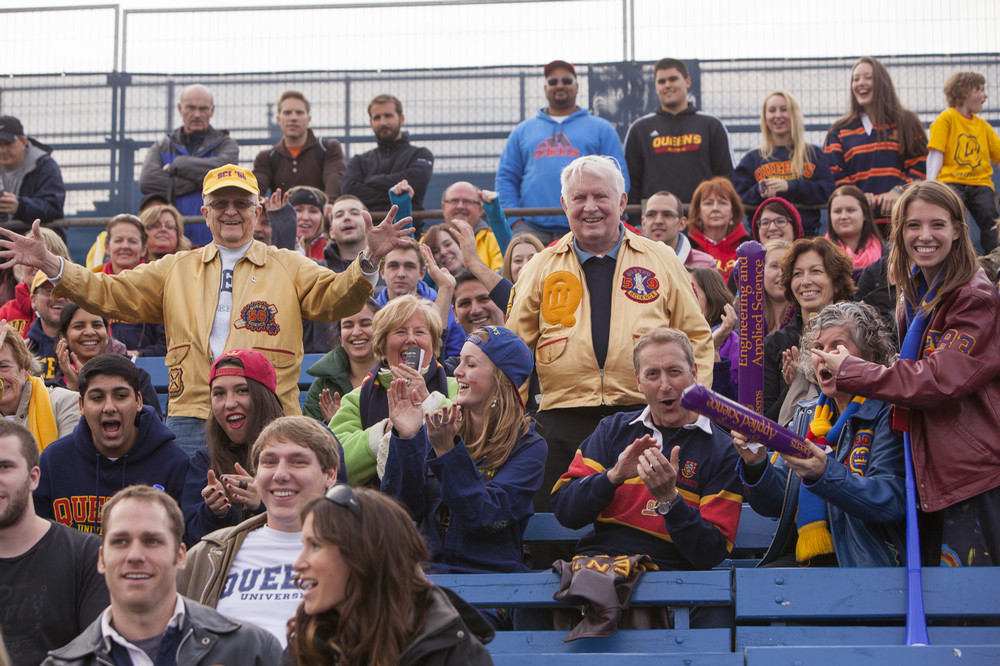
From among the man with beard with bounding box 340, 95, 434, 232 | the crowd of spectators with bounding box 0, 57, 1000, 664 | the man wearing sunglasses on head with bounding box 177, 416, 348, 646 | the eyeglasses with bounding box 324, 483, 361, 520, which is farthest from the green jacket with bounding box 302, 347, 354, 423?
the man with beard with bounding box 340, 95, 434, 232

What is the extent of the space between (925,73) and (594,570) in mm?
8814

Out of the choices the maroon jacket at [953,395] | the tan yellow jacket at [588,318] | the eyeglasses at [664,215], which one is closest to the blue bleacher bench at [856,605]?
the maroon jacket at [953,395]

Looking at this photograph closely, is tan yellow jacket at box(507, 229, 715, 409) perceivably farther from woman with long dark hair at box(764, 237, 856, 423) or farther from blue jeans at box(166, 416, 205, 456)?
blue jeans at box(166, 416, 205, 456)

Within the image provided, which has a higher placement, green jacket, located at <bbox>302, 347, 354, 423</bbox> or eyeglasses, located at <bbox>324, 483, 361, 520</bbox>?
green jacket, located at <bbox>302, 347, 354, 423</bbox>

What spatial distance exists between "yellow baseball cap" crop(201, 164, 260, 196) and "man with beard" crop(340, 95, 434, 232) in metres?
3.69

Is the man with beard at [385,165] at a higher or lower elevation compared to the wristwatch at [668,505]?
higher

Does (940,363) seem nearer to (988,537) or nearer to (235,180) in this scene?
(988,537)

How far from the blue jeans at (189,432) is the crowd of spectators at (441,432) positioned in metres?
0.01

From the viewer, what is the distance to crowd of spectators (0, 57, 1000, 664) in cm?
381

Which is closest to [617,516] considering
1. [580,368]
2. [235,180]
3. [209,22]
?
[580,368]

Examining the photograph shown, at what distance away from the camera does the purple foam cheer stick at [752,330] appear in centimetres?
567

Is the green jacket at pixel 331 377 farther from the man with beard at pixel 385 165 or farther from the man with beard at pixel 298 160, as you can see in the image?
the man with beard at pixel 298 160

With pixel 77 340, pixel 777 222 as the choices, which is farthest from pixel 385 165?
pixel 77 340

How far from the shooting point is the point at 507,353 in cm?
528
